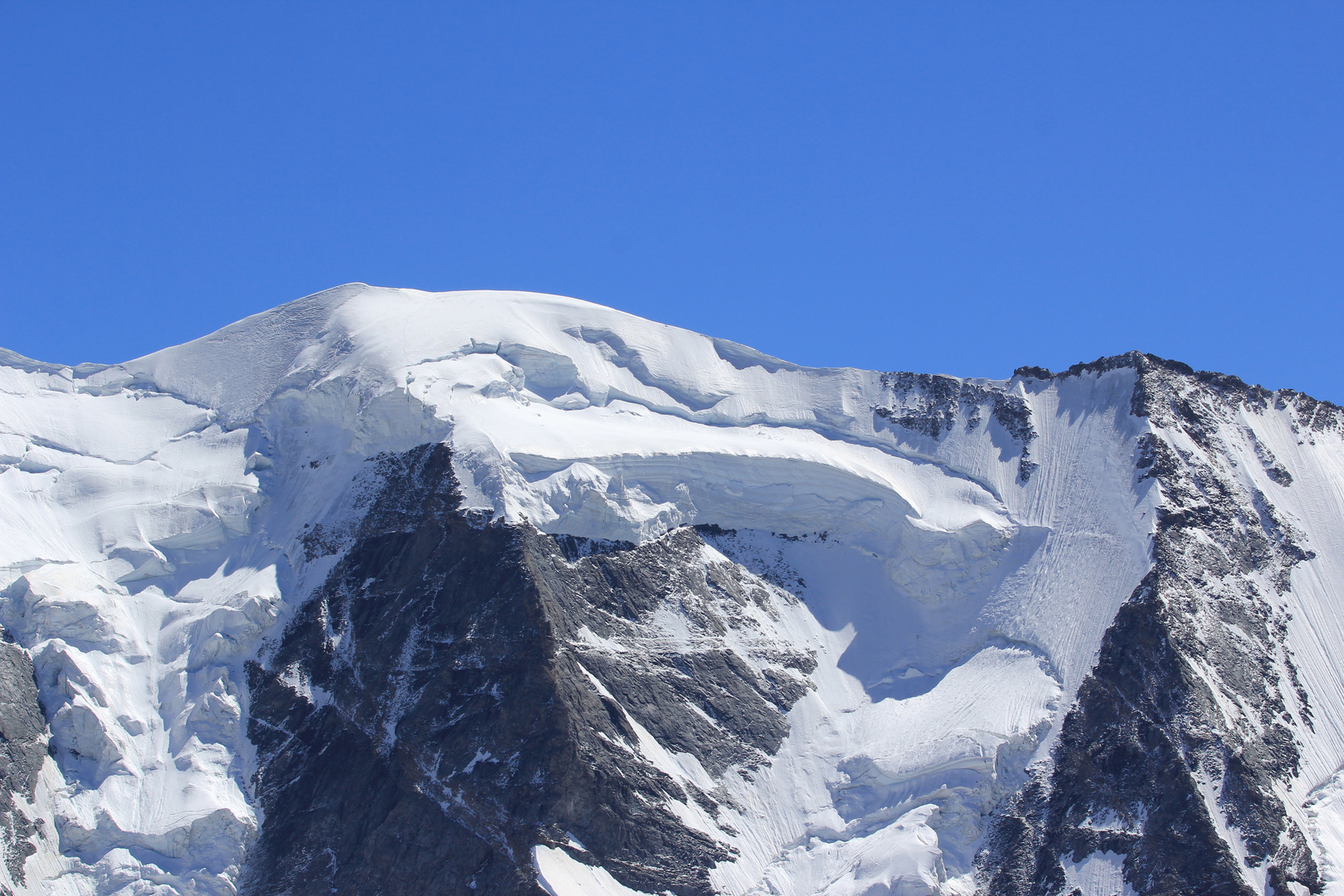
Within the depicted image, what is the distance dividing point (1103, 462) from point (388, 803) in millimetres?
39619

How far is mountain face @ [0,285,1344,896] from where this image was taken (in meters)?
56.2

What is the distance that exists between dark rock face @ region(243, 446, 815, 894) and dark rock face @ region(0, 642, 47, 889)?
855 centimetres

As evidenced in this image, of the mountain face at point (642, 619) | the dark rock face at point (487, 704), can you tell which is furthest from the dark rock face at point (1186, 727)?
the dark rock face at point (487, 704)

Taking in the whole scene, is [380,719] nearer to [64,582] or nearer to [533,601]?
[533,601]

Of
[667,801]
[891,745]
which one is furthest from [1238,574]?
[667,801]

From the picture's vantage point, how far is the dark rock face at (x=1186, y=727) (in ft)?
179

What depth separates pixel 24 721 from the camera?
5806 cm

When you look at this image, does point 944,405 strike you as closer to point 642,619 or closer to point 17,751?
point 642,619

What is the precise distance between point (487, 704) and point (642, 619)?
9472 millimetres

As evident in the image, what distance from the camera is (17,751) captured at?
57.0 metres

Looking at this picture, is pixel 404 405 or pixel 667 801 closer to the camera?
pixel 667 801

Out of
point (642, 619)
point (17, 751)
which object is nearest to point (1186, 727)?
point (642, 619)

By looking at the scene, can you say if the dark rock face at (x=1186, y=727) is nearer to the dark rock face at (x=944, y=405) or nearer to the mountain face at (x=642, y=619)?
the mountain face at (x=642, y=619)

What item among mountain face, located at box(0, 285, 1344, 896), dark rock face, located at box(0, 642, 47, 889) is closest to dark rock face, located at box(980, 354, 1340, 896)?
mountain face, located at box(0, 285, 1344, 896)
